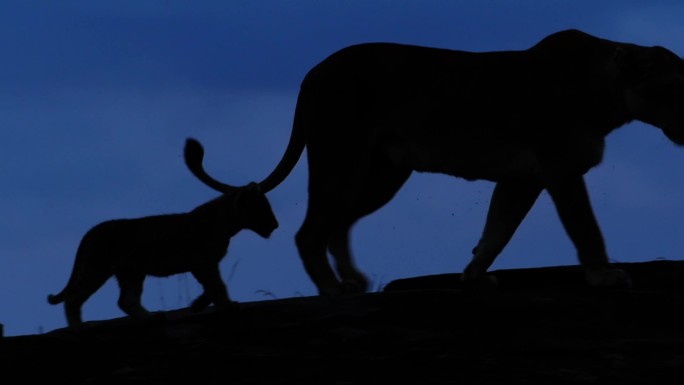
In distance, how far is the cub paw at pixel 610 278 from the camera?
23.3 feet

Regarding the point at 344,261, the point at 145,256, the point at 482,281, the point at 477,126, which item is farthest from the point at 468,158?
the point at 145,256

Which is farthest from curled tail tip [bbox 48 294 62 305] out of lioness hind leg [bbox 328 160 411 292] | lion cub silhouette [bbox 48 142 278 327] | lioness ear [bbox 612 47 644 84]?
lioness ear [bbox 612 47 644 84]

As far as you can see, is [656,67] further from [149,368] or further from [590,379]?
[149,368]

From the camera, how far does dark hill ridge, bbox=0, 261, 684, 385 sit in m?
5.20

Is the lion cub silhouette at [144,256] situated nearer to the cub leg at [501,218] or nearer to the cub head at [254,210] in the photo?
the cub head at [254,210]

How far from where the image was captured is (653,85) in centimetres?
751

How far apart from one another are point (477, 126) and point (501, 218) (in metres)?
0.67

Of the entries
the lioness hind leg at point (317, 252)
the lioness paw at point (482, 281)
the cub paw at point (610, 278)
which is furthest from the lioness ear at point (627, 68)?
the lioness hind leg at point (317, 252)

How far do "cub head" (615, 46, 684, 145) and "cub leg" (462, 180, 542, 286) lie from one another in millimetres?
880

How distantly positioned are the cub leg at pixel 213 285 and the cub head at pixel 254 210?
1.49ft

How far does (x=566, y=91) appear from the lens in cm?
751

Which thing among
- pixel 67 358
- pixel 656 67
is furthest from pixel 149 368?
pixel 656 67

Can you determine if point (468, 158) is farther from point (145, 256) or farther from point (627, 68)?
point (145, 256)

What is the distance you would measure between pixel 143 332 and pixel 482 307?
1.69 m
